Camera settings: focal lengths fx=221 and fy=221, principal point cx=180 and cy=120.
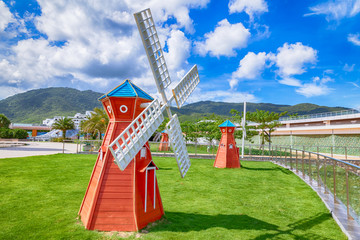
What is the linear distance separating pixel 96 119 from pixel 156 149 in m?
13.3

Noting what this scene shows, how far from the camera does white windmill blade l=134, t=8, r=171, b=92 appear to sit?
16.7 ft

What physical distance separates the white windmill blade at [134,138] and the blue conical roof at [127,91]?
801 mm

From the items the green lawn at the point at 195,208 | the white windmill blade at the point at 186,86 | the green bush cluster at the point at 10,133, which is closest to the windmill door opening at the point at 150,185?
the green lawn at the point at 195,208

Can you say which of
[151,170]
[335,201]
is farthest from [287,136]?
[151,170]

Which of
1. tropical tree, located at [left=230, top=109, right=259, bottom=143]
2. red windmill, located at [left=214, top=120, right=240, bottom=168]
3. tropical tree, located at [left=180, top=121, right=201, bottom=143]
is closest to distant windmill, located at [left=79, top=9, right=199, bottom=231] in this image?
red windmill, located at [left=214, top=120, right=240, bottom=168]

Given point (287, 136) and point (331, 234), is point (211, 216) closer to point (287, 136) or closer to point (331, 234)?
point (331, 234)

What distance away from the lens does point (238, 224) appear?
19.8ft

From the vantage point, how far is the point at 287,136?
131 feet

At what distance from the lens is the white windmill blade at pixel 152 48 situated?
5082 millimetres

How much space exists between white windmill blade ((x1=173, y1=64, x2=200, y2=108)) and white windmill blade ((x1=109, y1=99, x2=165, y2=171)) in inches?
37.2

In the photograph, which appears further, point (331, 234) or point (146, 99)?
point (146, 99)

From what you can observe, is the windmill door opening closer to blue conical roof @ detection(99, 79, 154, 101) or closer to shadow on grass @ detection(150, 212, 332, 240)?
shadow on grass @ detection(150, 212, 332, 240)

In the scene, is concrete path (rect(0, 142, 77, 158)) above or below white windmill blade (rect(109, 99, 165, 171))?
below

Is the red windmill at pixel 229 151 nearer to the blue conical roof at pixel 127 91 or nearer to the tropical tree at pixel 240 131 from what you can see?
the blue conical roof at pixel 127 91
